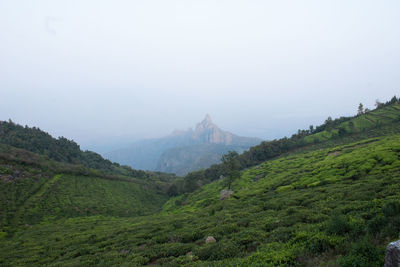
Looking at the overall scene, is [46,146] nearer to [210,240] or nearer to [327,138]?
[210,240]

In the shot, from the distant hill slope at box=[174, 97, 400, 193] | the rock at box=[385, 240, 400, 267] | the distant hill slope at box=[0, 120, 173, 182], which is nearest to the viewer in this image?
the rock at box=[385, 240, 400, 267]

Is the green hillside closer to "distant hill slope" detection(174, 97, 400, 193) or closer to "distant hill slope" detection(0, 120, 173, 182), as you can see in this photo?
"distant hill slope" detection(174, 97, 400, 193)

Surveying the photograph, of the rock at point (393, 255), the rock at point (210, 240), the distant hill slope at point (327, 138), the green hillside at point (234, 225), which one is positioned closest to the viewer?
the rock at point (393, 255)

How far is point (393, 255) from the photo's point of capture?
19.4 feet

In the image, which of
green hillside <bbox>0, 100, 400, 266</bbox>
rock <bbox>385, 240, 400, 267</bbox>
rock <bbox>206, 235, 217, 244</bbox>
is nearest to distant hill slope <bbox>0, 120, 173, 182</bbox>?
green hillside <bbox>0, 100, 400, 266</bbox>

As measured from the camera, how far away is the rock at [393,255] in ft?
19.0

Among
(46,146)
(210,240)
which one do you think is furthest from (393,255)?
(46,146)

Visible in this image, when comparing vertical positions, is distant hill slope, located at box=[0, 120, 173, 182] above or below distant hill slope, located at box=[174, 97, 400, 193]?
above

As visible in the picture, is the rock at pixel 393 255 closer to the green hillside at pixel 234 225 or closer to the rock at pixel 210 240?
the green hillside at pixel 234 225

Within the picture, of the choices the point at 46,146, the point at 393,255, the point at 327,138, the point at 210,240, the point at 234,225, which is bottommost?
the point at 327,138

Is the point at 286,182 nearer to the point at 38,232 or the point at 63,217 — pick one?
the point at 38,232

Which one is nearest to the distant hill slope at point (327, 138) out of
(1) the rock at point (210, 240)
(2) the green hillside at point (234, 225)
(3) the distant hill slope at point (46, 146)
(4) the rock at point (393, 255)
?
(2) the green hillside at point (234, 225)

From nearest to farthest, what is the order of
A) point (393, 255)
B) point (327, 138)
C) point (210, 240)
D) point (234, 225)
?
point (393, 255) → point (210, 240) → point (234, 225) → point (327, 138)

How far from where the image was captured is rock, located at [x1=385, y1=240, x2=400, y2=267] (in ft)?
19.0
